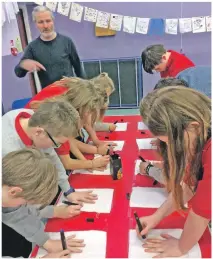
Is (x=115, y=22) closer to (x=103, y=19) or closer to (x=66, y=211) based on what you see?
(x=103, y=19)

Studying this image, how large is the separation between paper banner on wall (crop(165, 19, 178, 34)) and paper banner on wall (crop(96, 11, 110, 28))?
699 millimetres

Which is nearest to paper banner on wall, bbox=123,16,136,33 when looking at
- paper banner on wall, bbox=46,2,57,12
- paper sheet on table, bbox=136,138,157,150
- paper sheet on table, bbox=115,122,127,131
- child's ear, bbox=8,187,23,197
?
paper banner on wall, bbox=46,2,57,12

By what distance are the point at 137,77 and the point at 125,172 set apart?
2532 mm

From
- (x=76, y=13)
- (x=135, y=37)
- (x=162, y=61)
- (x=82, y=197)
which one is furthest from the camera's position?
(x=135, y=37)

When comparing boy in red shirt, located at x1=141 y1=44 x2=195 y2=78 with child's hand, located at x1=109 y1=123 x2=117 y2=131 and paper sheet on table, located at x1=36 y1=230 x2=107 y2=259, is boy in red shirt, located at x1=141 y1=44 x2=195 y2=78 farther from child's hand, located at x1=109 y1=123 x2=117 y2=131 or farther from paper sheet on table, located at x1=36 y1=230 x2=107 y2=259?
paper sheet on table, located at x1=36 y1=230 x2=107 y2=259

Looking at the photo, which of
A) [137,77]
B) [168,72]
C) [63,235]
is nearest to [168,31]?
[137,77]

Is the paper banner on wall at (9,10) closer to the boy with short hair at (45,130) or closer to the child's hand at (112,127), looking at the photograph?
the child's hand at (112,127)

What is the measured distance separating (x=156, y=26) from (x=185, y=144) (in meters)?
2.94

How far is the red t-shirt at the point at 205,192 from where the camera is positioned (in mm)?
890

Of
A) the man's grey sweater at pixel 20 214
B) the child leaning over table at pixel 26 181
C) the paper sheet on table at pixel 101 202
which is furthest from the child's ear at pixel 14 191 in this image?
the paper sheet on table at pixel 101 202

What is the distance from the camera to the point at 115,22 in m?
3.52

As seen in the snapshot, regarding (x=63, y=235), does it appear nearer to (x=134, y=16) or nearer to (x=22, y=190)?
(x=22, y=190)

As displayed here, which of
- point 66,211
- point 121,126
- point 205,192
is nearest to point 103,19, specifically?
point 121,126

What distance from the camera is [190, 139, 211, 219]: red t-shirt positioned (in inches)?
35.0
